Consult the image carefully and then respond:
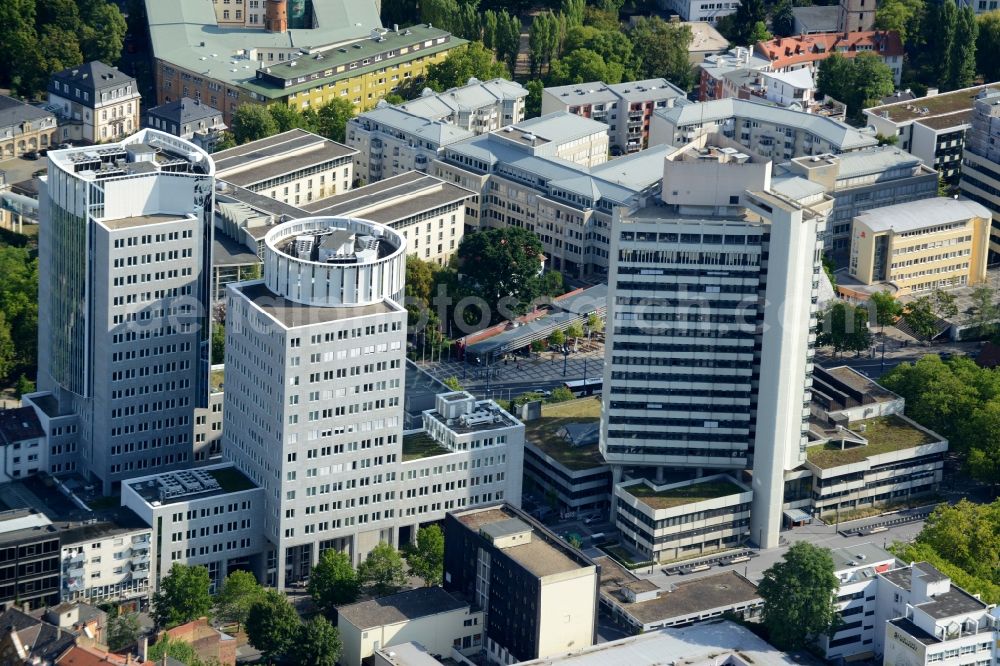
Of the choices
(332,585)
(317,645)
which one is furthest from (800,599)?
(317,645)

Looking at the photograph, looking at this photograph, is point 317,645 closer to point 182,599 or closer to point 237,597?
point 237,597

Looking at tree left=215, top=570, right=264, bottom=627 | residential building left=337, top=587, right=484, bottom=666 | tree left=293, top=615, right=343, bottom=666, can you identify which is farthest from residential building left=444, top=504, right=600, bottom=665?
tree left=215, top=570, right=264, bottom=627

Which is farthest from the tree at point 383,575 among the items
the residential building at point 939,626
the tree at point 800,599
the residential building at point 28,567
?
the residential building at point 939,626

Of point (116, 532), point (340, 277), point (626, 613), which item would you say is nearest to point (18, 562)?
point (116, 532)

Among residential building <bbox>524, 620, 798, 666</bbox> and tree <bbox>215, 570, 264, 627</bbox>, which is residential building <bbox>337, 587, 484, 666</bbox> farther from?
residential building <bbox>524, 620, 798, 666</bbox>

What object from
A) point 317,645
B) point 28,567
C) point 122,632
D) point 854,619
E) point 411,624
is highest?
point 28,567

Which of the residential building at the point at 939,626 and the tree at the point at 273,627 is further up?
the residential building at the point at 939,626

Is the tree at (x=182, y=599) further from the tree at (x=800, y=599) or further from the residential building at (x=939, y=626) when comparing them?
the residential building at (x=939, y=626)
